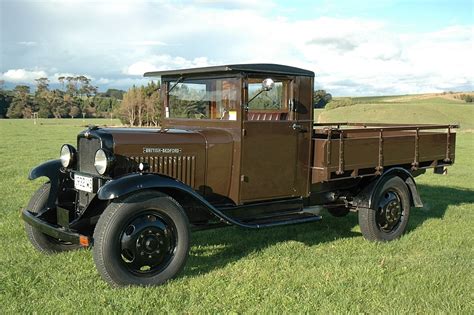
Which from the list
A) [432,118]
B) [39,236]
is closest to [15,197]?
[39,236]

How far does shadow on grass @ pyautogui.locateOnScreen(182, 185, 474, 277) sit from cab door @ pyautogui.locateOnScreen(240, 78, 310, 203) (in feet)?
2.32

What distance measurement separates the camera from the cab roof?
5.28m

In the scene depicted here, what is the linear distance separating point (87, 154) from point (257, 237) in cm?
255

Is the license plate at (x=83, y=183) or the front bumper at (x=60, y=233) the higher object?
the license plate at (x=83, y=183)

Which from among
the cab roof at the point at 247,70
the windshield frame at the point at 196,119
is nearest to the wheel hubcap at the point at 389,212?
the cab roof at the point at 247,70

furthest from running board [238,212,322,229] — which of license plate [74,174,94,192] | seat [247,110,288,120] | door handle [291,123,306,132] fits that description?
license plate [74,174,94,192]

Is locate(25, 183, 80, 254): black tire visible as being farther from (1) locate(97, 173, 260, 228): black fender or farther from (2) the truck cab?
(2) the truck cab

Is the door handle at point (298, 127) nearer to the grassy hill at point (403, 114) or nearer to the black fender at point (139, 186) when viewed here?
the black fender at point (139, 186)

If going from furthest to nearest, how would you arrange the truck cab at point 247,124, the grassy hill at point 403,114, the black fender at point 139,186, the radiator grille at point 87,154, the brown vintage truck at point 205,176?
the grassy hill at point 403,114
the truck cab at point 247,124
the radiator grille at point 87,154
the brown vintage truck at point 205,176
the black fender at point 139,186

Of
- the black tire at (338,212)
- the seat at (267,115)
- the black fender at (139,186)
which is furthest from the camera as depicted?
the black tire at (338,212)

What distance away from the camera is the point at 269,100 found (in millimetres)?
5648

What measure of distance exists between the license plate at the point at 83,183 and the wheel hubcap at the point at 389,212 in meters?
3.84

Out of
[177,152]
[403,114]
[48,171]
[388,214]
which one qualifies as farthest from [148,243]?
[403,114]

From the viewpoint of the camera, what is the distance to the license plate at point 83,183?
4.89 metres
